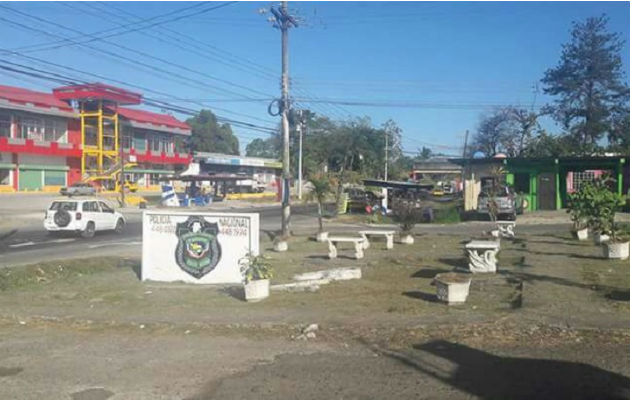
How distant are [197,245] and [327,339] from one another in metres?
5.94

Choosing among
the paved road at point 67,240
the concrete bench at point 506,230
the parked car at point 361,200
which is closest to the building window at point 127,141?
the paved road at point 67,240

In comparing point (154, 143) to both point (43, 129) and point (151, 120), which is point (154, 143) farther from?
point (43, 129)

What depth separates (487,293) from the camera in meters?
10.6

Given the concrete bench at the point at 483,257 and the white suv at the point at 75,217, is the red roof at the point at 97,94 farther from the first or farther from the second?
the concrete bench at the point at 483,257

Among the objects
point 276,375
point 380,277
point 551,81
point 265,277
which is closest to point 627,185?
point 551,81

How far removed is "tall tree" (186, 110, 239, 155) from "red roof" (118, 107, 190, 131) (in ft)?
129

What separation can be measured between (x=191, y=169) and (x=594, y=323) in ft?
228

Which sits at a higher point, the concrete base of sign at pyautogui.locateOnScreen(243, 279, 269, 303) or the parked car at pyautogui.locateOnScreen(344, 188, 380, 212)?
the parked car at pyautogui.locateOnScreen(344, 188, 380, 212)

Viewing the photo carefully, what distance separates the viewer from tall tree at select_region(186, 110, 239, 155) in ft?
445

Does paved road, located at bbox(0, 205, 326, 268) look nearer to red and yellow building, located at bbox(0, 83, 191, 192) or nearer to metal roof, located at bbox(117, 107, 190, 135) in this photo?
red and yellow building, located at bbox(0, 83, 191, 192)

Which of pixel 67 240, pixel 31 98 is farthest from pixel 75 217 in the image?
pixel 31 98

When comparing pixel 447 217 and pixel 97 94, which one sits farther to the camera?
pixel 97 94

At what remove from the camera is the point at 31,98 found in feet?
216

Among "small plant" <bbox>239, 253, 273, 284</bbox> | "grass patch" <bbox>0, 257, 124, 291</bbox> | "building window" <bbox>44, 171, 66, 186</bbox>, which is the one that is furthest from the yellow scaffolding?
"small plant" <bbox>239, 253, 273, 284</bbox>
